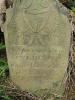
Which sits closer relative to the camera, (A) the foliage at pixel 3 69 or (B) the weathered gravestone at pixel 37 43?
(B) the weathered gravestone at pixel 37 43

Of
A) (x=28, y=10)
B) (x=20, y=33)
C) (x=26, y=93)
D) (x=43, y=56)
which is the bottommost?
(x=26, y=93)

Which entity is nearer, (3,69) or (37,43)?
(37,43)

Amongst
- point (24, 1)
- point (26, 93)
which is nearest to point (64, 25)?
point (24, 1)

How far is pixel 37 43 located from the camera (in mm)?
5113

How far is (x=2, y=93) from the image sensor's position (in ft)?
16.5

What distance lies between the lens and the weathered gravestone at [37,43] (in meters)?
5.01

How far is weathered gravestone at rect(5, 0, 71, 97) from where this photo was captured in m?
5.01

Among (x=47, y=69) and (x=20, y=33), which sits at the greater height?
(x=20, y=33)

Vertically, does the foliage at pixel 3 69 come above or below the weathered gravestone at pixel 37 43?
below

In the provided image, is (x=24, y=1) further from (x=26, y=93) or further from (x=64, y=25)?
(x=26, y=93)

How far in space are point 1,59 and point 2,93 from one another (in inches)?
29.8

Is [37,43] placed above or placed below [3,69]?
above

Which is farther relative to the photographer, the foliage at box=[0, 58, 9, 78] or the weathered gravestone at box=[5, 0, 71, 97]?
the foliage at box=[0, 58, 9, 78]

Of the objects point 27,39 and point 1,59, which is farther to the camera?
point 1,59
